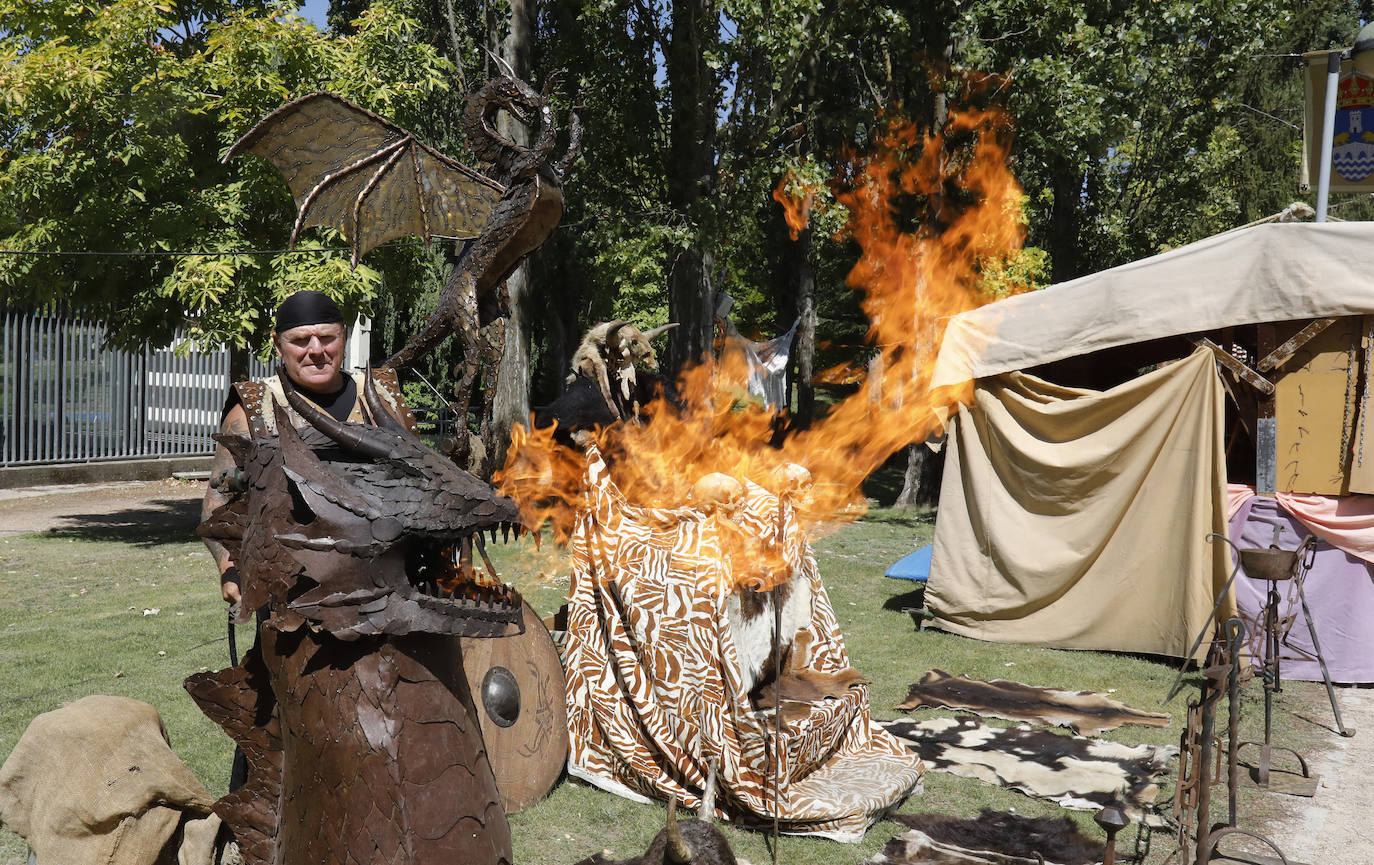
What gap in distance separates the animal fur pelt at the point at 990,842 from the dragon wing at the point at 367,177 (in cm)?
333

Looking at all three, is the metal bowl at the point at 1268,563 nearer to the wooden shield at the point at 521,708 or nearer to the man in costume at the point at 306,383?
the wooden shield at the point at 521,708

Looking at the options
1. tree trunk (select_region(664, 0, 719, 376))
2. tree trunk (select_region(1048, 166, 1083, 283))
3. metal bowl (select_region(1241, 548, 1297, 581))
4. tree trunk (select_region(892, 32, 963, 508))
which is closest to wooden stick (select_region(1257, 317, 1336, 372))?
metal bowl (select_region(1241, 548, 1297, 581))

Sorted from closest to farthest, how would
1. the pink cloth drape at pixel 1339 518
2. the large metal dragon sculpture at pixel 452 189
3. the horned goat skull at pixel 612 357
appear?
1. the large metal dragon sculpture at pixel 452 189
2. the horned goat skull at pixel 612 357
3. the pink cloth drape at pixel 1339 518

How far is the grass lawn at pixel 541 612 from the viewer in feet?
15.7

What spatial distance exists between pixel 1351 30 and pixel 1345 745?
29.4 metres

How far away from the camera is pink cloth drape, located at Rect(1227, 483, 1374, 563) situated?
7.56 metres

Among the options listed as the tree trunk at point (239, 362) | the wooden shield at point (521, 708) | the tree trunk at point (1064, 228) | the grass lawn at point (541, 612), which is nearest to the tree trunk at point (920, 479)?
the tree trunk at point (1064, 228)

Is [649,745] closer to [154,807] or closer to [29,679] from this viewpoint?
[154,807]

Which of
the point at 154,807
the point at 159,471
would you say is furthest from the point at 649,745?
the point at 159,471

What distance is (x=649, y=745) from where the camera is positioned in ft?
16.7

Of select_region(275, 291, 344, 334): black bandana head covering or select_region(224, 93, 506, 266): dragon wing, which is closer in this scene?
select_region(275, 291, 344, 334): black bandana head covering

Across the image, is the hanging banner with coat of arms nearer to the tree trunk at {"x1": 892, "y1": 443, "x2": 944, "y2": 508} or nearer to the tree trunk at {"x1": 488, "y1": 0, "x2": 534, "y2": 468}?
the tree trunk at {"x1": 892, "y1": 443, "x2": 944, "y2": 508}

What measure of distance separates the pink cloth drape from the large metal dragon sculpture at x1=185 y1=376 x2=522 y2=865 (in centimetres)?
761

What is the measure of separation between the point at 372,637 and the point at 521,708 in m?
3.07
